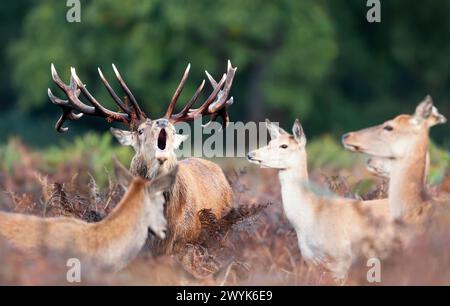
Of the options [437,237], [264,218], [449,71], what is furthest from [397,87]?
[437,237]

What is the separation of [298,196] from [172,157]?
35.5 inches

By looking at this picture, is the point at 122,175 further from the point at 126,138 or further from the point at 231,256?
the point at 231,256

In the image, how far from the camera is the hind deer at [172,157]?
30.1 ft

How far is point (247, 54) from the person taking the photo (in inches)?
1219

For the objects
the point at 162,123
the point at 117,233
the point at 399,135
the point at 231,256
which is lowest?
the point at 231,256

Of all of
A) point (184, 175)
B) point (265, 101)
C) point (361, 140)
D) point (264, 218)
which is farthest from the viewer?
point (265, 101)

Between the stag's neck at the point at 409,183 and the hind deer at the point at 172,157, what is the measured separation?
61.7 inches

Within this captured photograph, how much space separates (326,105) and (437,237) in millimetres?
26229

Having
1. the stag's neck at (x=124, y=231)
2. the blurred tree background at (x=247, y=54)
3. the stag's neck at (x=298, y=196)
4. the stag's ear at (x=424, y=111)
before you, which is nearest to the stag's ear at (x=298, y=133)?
the stag's neck at (x=298, y=196)

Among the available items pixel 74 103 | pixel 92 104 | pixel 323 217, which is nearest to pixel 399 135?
pixel 323 217

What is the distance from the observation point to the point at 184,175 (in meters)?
9.81

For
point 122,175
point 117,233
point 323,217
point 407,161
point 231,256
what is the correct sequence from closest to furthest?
point 117,233 < point 122,175 < point 407,161 < point 323,217 < point 231,256
